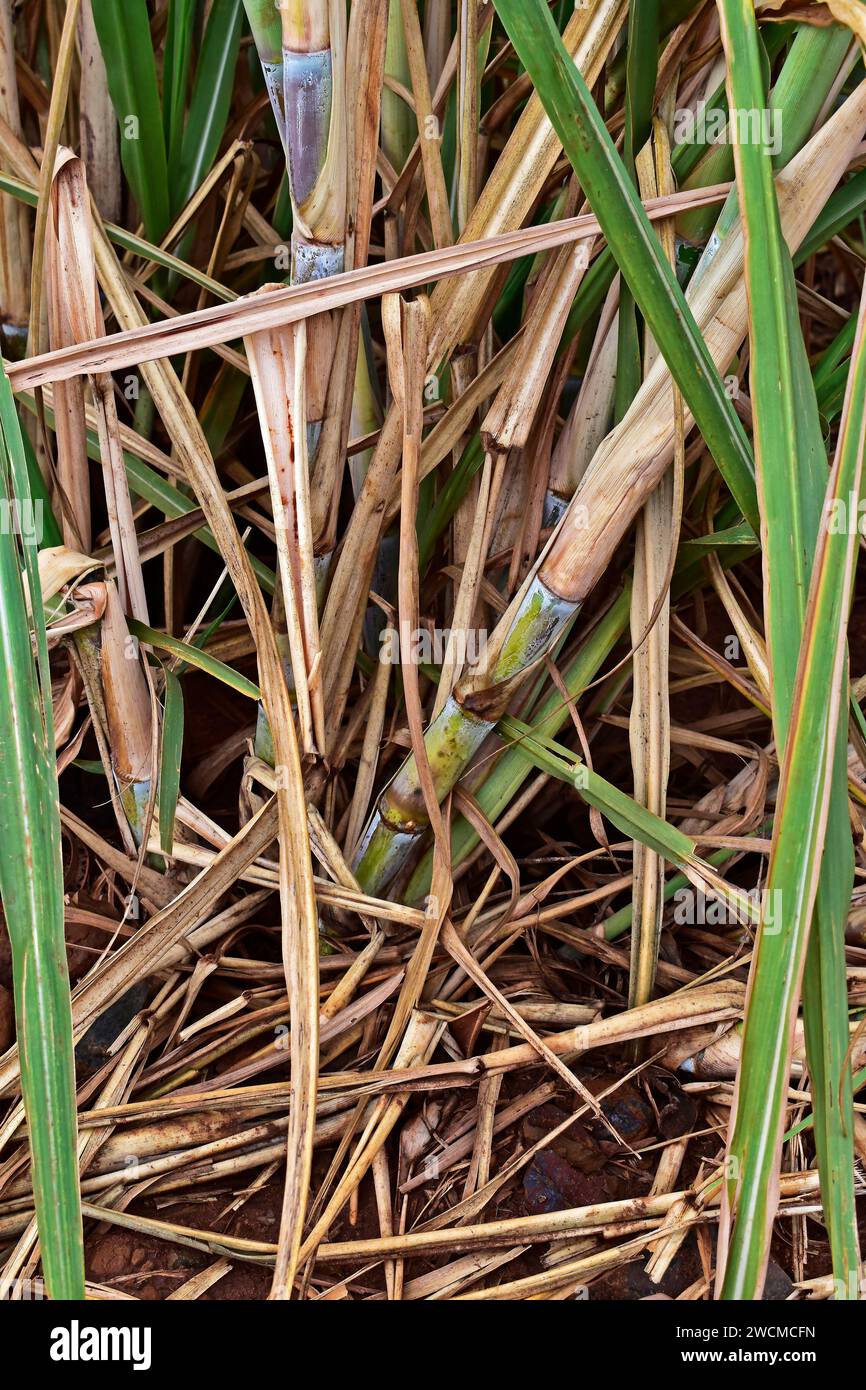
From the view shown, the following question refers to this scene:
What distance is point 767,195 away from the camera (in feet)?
1.42

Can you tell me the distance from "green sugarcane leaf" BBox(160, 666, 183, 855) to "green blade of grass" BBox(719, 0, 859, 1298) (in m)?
0.41

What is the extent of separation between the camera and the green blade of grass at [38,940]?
1.31 ft

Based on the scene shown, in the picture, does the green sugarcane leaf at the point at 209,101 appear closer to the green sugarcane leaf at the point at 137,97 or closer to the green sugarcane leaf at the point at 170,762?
the green sugarcane leaf at the point at 137,97

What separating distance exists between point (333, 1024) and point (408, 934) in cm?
9

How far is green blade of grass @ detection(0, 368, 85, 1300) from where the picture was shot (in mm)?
401

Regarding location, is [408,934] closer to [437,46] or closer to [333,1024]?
[333,1024]

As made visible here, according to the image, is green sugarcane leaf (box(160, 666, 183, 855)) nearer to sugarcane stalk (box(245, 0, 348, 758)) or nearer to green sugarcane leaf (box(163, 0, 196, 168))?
sugarcane stalk (box(245, 0, 348, 758))

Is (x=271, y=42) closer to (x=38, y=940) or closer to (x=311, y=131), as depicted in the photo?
(x=311, y=131)

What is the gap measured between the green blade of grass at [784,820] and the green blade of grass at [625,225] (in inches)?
1.9

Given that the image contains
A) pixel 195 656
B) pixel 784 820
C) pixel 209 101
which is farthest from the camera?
pixel 209 101

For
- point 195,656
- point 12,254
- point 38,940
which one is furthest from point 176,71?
point 38,940

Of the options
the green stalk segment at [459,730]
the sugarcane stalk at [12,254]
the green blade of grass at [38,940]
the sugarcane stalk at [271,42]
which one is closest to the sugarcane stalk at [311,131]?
the sugarcane stalk at [271,42]

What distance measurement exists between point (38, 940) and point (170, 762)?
27 centimetres

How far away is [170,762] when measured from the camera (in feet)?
2.25
